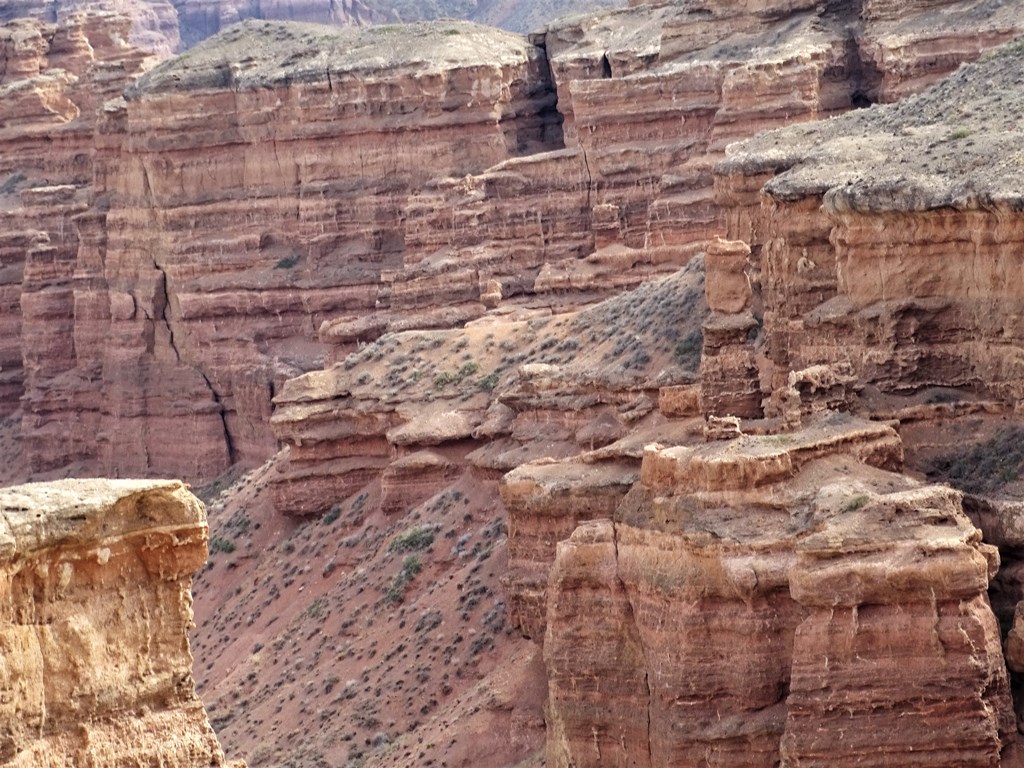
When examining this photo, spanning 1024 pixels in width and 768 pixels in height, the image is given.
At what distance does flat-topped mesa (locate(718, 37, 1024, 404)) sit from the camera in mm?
49781

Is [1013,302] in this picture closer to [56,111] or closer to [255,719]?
[255,719]

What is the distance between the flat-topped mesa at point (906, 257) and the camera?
49.8 meters

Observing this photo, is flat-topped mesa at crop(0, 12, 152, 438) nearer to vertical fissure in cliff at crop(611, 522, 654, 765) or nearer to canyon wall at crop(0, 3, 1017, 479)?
canyon wall at crop(0, 3, 1017, 479)

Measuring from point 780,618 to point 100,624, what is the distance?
21694 mm

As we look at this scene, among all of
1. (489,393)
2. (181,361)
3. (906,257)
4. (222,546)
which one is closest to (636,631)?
(906,257)

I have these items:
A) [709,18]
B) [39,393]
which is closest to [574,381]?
[709,18]

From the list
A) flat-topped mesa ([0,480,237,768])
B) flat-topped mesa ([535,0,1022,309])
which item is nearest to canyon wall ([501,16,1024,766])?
flat-topped mesa ([0,480,237,768])

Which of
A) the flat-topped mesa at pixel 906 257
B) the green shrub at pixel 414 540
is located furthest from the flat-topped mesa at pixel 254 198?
the flat-topped mesa at pixel 906 257

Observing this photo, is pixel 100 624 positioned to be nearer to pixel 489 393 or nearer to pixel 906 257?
pixel 906 257

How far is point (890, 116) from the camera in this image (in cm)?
6028

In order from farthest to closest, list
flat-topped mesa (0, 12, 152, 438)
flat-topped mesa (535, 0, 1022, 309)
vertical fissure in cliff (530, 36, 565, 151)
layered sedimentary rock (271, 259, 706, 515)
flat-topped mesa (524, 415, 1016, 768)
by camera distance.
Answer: flat-topped mesa (0, 12, 152, 438)
vertical fissure in cliff (530, 36, 565, 151)
flat-topped mesa (535, 0, 1022, 309)
layered sedimentary rock (271, 259, 706, 515)
flat-topped mesa (524, 415, 1016, 768)

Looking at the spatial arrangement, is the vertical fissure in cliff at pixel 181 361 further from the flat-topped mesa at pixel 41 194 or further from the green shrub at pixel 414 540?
the green shrub at pixel 414 540

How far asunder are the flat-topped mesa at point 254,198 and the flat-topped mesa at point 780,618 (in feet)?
150

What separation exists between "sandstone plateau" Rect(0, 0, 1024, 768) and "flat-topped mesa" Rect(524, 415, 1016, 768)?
6 cm
